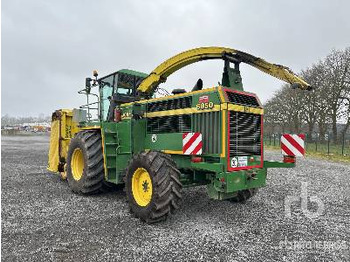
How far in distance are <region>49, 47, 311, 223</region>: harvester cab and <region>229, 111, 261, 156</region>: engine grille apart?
2 cm

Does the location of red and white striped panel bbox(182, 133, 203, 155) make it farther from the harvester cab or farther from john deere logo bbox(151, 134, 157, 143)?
john deere logo bbox(151, 134, 157, 143)

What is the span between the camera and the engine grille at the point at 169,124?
5.35 m

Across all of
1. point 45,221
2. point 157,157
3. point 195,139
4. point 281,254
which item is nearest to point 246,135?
point 195,139

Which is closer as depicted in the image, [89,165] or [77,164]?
[89,165]

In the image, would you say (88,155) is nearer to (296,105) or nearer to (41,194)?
(41,194)

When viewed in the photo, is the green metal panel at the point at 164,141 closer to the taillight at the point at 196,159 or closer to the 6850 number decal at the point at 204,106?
the taillight at the point at 196,159

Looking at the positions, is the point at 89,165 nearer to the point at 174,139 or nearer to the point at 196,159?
the point at 174,139

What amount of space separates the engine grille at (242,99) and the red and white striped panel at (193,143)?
0.85m

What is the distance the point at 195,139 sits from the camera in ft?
15.8

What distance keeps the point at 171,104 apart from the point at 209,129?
106 cm

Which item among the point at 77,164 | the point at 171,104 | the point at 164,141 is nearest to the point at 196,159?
the point at 164,141

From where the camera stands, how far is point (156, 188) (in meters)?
4.64

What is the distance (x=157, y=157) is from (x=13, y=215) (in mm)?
2846

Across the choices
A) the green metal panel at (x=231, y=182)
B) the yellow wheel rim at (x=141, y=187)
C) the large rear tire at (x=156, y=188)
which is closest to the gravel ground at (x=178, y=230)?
the large rear tire at (x=156, y=188)
